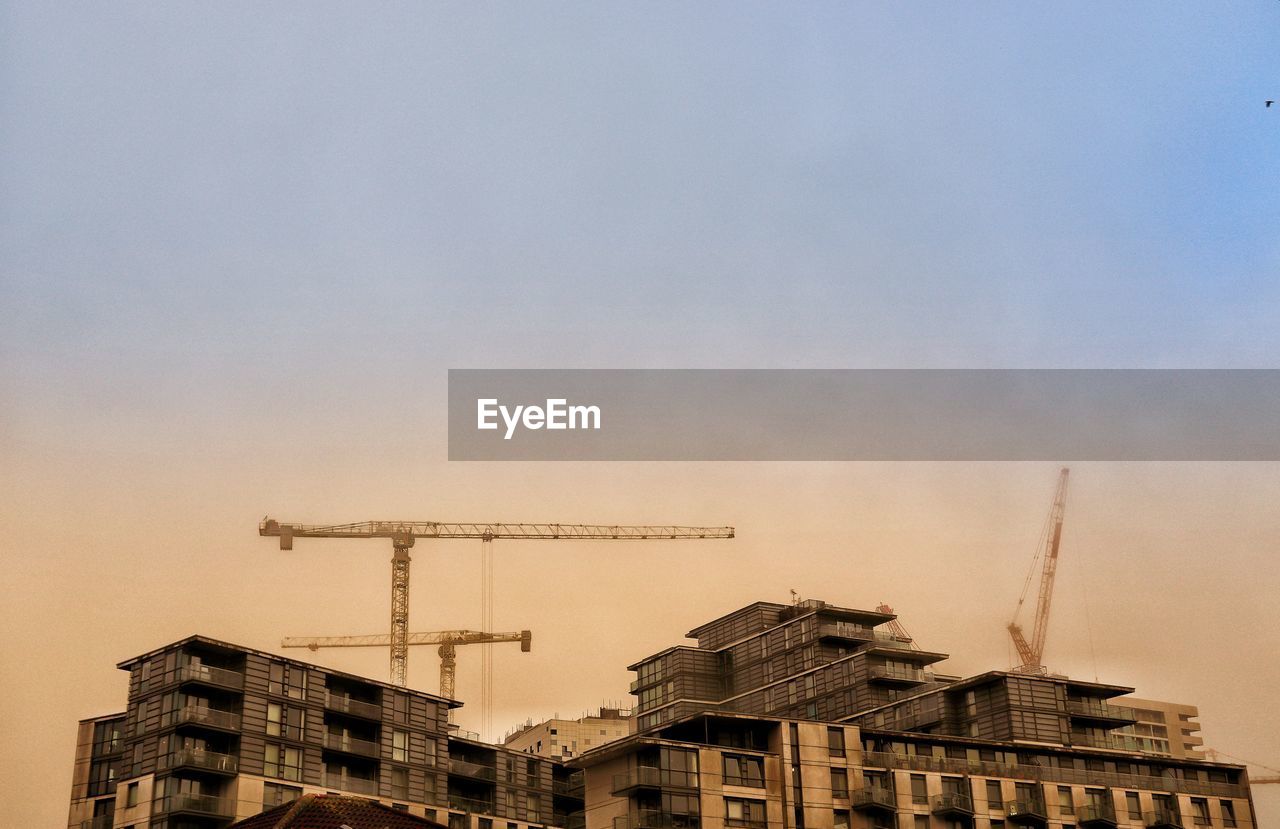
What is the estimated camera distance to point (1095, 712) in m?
154

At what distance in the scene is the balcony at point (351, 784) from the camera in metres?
130

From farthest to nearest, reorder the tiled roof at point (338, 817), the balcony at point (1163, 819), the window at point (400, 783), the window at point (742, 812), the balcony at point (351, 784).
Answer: the balcony at point (1163, 819) < the window at point (400, 783) < the balcony at point (351, 784) < the window at point (742, 812) < the tiled roof at point (338, 817)

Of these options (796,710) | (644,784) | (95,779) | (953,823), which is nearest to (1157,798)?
(953,823)

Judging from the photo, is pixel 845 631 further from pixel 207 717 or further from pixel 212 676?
pixel 207 717

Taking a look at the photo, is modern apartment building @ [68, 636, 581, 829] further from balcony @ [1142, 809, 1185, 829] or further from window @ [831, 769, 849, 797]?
balcony @ [1142, 809, 1185, 829]

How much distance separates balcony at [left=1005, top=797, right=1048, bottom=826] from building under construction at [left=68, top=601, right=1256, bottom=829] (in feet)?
0.61

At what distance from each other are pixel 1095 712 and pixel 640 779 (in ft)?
194

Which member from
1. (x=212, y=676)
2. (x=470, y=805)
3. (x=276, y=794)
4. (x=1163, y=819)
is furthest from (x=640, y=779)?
(x=1163, y=819)

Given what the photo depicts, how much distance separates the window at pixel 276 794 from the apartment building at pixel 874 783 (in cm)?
2531

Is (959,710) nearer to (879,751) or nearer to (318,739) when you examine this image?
(879,751)

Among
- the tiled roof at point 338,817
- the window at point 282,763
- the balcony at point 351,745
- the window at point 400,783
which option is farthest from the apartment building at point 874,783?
the tiled roof at point 338,817

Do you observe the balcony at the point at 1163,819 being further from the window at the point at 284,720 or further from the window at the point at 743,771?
the window at the point at 284,720

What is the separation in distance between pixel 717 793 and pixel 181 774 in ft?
147

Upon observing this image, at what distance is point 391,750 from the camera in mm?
135875
